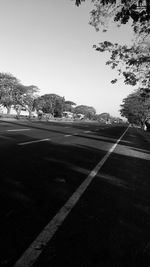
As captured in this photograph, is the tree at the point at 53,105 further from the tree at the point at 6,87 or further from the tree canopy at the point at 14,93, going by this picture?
the tree at the point at 6,87

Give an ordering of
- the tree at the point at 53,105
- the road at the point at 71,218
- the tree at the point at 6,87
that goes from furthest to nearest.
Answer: the tree at the point at 53,105, the tree at the point at 6,87, the road at the point at 71,218

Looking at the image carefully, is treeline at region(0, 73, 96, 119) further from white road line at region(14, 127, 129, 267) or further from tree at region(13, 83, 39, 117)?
white road line at region(14, 127, 129, 267)

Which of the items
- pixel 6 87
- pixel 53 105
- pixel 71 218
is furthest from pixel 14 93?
pixel 71 218

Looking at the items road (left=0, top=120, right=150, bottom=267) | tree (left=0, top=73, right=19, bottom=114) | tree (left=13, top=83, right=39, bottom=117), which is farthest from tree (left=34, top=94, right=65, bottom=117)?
road (left=0, top=120, right=150, bottom=267)

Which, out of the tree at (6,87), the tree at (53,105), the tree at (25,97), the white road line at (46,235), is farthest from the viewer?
the tree at (53,105)

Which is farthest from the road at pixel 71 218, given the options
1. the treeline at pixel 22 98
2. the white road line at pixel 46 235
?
the treeline at pixel 22 98

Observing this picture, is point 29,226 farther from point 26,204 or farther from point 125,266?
point 125,266

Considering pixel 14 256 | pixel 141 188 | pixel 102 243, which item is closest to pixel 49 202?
pixel 102 243

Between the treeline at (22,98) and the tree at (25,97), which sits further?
the tree at (25,97)

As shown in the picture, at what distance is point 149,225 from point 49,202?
159 centimetres

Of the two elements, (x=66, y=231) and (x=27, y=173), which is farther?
(x=27, y=173)

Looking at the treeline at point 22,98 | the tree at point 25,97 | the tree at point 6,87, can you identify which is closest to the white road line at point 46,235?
the treeline at point 22,98

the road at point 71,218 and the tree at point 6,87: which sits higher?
the tree at point 6,87

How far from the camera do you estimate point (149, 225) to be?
13.6ft
